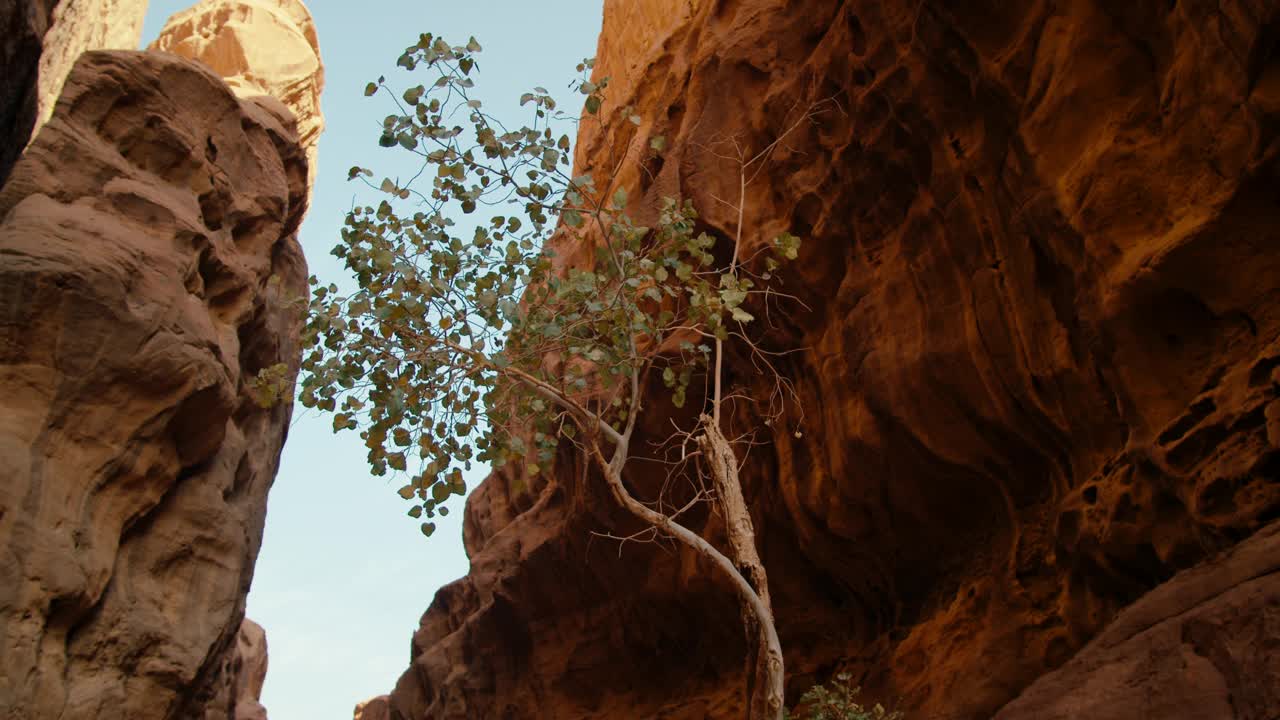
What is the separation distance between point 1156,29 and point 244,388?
15.2 meters

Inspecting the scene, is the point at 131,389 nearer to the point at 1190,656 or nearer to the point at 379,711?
the point at 1190,656

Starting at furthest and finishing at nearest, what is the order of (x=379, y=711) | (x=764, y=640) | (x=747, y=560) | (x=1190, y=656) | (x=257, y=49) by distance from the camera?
1. (x=257, y=49)
2. (x=379, y=711)
3. (x=747, y=560)
4. (x=764, y=640)
5. (x=1190, y=656)

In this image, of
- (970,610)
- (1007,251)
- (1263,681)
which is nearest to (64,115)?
(1007,251)

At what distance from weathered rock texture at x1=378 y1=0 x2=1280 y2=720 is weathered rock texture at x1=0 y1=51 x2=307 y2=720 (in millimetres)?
6679

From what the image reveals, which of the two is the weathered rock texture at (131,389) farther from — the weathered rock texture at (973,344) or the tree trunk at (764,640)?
the weathered rock texture at (973,344)

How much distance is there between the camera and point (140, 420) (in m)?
14.1

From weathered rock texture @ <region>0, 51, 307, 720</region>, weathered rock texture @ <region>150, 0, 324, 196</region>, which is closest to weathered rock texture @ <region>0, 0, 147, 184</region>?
weathered rock texture @ <region>0, 51, 307, 720</region>

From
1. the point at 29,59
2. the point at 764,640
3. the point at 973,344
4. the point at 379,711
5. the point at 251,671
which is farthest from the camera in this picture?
the point at 251,671

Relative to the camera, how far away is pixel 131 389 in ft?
45.7

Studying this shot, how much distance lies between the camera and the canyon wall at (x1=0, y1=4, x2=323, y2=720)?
12555 mm

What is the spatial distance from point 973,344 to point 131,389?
11.0 meters

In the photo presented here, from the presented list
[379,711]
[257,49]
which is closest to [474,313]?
[379,711]

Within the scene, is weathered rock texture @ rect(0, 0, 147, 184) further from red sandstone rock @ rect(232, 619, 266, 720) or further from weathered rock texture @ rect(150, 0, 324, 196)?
weathered rock texture @ rect(150, 0, 324, 196)

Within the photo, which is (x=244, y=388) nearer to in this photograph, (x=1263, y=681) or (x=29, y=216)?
(x=29, y=216)
